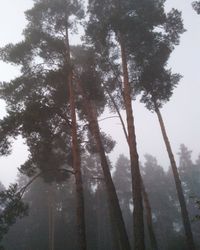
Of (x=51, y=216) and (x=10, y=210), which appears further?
(x=51, y=216)

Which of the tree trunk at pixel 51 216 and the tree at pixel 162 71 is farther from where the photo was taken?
the tree trunk at pixel 51 216

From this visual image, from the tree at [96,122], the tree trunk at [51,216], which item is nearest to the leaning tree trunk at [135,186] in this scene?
the tree at [96,122]

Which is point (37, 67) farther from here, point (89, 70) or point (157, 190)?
point (157, 190)

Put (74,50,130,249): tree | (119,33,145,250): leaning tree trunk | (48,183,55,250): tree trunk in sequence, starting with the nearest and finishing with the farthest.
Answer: (119,33,145,250): leaning tree trunk < (74,50,130,249): tree < (48,183,55,250): tree trunk

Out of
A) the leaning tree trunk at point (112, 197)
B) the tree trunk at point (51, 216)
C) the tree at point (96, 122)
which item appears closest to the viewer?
the leaning tree trunk at point (112, 197)

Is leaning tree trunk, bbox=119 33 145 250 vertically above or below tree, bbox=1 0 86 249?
below

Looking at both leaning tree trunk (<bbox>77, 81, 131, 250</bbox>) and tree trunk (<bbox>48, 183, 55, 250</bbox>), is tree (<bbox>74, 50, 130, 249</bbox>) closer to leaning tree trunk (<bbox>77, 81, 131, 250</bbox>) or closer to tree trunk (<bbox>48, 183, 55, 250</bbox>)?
leaning tree trunk (<bbox>77, 81, 131, 250</bbox>)

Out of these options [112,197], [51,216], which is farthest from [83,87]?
[51,216]

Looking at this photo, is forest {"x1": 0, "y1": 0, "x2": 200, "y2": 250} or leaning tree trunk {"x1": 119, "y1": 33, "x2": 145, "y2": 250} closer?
leaning tree trunk {"x1": 119, "y1": 33, "x2": 145, "y2": 250}

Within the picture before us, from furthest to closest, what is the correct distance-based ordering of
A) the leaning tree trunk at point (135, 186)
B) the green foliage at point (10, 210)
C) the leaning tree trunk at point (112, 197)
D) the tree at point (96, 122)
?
the tree at point (96, 122) → the leaning tree trunk at point (112, 197) → the green foliage at point (10, 210) → the leaning tree trunk at point (135, 186)

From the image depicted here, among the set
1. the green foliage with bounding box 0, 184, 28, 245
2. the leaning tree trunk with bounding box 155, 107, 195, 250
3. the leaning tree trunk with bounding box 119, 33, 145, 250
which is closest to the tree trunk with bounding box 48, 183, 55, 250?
the leaning tree trunk with bounding box 155, 107, 195, 250

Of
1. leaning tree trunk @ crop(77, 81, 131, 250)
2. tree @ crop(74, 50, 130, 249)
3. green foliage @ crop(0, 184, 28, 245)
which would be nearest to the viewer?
green foliage @ crop(0, 184, 28, 245)

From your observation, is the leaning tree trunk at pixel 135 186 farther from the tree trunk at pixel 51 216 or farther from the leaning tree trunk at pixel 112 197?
the tree trunk at pixel 51 216

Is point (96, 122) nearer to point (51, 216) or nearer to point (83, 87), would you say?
point (83, 87)
